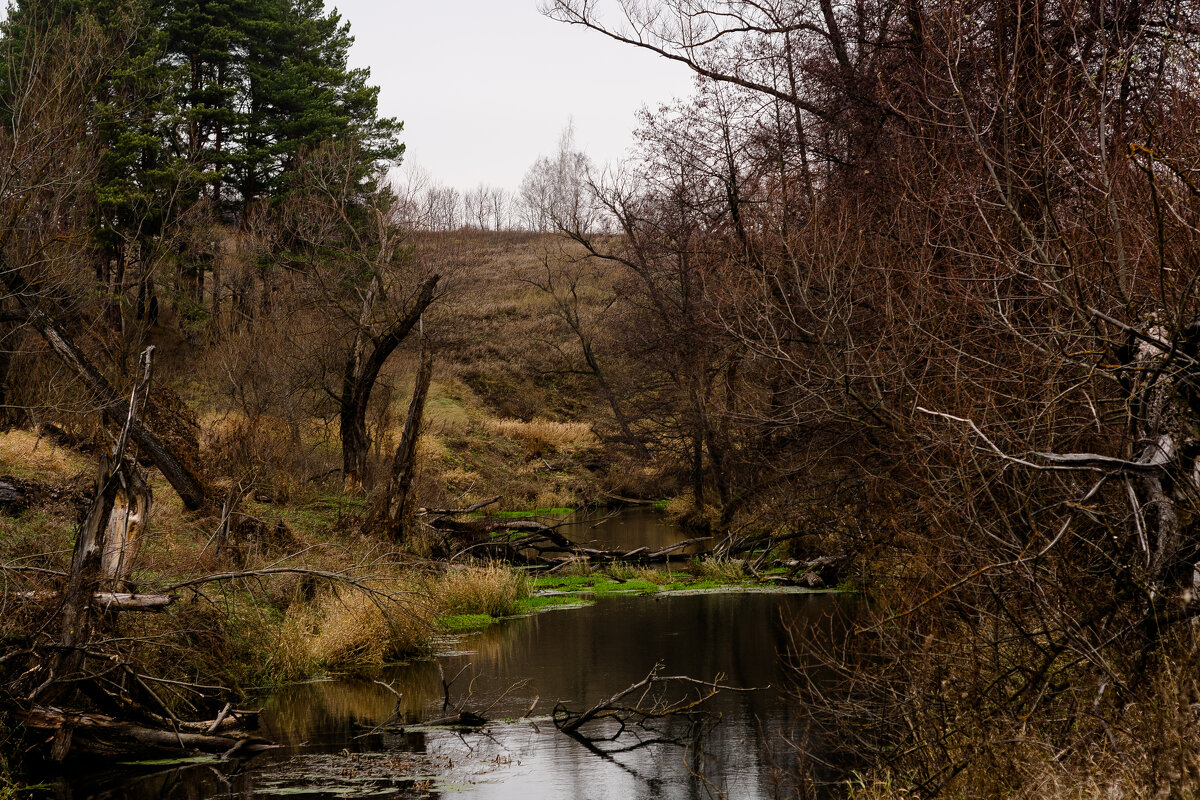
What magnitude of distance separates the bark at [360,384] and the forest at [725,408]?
5.3 inches

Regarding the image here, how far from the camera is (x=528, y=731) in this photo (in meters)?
11.6

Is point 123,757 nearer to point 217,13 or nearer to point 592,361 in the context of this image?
point 592,361

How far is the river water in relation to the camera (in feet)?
31.8

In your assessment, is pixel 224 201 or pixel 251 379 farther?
pixel 224 201

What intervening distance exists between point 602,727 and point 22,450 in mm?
14472

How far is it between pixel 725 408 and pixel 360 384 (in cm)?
829


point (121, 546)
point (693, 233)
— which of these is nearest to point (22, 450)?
point (121, 546)

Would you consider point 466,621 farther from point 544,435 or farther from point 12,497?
point 544,435

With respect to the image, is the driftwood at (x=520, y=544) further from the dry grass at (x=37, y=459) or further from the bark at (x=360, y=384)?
the dry grass at (x=37, y=459)

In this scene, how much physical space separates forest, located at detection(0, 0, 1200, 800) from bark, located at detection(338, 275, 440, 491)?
0.13 m

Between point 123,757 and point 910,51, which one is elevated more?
point 910,51

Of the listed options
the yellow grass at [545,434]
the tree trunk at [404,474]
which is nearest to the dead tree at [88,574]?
the tree trunk at [404,474]

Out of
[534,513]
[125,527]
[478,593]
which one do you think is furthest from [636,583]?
[534,513]

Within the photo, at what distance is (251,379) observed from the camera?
25547 mm
